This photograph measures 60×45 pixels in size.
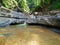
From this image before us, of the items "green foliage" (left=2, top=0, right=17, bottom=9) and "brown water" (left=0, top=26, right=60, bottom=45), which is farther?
"green foliage" (left=2, top=0, right=17, bottom=9)

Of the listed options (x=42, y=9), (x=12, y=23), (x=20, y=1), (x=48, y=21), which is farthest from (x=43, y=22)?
(x=20, y=1)

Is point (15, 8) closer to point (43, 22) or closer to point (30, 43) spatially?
point (43, 22)

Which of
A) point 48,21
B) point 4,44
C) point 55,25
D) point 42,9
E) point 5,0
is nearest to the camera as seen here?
point 4,44

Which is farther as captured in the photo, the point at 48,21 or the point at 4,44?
the point at 48,21

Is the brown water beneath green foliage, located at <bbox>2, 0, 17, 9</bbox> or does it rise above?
Answer: beneath

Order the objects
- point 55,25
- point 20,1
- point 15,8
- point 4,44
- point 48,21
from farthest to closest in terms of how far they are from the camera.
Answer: point 20,1, point 15,8, point 48,21, point 55,25, point 4,44

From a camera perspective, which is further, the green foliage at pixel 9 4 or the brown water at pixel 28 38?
the green foliage at pixel 9 4

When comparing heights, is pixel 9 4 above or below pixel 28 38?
above

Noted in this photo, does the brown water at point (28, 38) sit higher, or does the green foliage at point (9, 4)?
the green foliage at point (9, 4)

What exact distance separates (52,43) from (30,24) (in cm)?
747

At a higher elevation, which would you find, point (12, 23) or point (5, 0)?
point (5, 0)

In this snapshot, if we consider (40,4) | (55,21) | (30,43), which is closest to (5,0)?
(40,4)

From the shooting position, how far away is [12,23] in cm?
1392

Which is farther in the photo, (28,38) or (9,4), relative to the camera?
(9,4)
